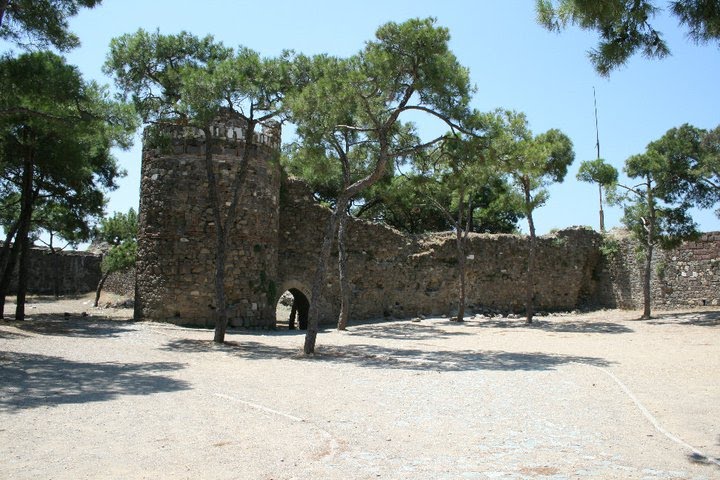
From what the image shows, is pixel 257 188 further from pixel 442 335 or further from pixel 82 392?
pixel 82 392

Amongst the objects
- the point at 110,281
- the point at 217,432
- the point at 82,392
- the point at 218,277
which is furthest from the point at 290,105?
the point at 110,281

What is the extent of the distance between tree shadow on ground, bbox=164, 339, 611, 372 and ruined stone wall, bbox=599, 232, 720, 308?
11.4 m

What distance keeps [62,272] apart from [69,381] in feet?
94.1

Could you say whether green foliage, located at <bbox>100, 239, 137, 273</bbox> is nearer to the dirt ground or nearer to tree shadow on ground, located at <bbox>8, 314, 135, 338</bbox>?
tree shadow on ground, located at <bbox>8, 314, 135, 338</bbox>

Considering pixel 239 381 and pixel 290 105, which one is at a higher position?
pixel 290 105

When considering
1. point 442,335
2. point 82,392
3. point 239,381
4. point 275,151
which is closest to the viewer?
point 82,392

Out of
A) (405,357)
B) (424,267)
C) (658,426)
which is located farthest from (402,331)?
(658,426)

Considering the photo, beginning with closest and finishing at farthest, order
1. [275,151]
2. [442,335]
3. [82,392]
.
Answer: [82,392], [442,335], [275,151]

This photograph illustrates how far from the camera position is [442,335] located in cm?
1609

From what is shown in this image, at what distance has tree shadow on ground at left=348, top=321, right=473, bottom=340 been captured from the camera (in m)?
15.8

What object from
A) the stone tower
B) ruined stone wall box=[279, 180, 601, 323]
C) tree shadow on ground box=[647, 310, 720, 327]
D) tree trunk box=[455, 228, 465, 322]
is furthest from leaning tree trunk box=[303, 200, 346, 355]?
tree shadow on ground box=[647, 310, 720, 327]

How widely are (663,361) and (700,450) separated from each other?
6.08 meters

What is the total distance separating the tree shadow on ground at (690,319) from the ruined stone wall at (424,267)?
458 centimetres

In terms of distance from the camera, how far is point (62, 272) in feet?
110
